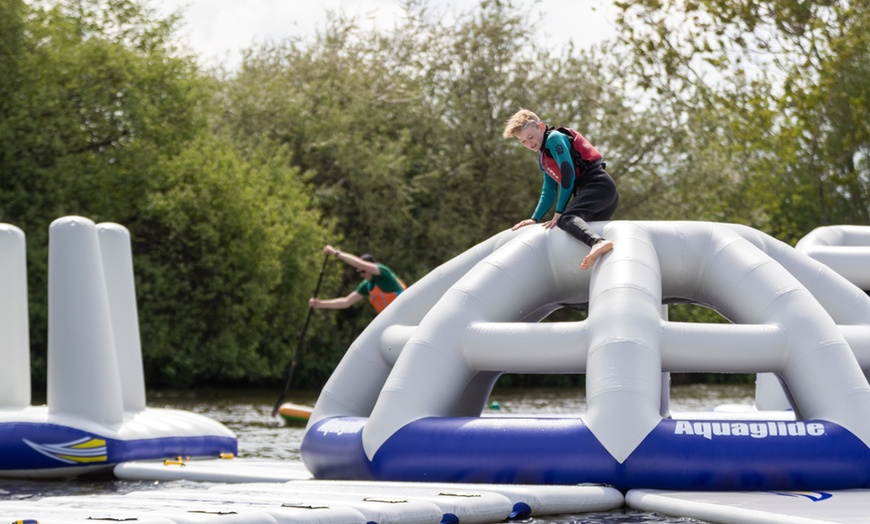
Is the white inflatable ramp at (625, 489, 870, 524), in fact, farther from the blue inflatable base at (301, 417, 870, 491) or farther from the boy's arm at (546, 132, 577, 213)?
the boy's arm at (546, 132, 577, 213)

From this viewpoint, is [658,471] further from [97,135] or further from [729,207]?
[729,207]

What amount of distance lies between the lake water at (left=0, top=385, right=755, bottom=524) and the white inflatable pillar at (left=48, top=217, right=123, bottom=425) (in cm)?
70

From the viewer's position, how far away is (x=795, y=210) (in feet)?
145

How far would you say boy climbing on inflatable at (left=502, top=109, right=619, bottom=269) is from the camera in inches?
401

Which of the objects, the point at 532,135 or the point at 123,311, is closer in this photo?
the point at 532,135

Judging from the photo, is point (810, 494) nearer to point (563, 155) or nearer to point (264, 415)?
point (563, 155)

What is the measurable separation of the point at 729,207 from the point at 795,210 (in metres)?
7.67

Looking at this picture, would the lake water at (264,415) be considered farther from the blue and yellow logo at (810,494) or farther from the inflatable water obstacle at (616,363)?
the blue and yellow logo at (810,494)

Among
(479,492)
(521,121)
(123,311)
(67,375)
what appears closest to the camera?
(479,492)

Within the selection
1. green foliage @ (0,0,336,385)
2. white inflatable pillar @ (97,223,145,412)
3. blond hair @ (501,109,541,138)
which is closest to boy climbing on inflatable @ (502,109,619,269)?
blond hair @ (501,109,541,138)

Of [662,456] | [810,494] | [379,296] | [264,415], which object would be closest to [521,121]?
[662,456]

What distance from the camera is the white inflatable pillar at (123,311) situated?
41.0ft

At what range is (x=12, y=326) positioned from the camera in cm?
1157

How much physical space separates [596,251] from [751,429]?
5.75ft
